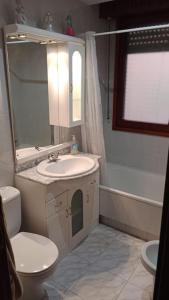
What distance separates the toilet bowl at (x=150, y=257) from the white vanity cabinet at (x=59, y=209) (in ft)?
2.38

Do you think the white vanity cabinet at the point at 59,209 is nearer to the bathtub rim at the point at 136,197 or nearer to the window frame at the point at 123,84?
the bathtub rim at the point at 136,197

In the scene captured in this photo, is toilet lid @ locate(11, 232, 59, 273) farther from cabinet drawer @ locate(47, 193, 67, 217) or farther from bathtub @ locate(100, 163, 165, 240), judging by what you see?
bathtub @ locate(100, 163, 165, 240)

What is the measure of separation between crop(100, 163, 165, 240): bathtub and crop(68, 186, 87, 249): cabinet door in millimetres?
332

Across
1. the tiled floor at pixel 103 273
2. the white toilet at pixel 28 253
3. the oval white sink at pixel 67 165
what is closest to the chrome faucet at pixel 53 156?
the oval white sink at pixel 67 165

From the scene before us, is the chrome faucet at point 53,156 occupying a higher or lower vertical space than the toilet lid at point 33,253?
higher

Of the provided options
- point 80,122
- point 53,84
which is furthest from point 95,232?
point 53,84

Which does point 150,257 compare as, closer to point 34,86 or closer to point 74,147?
point 74,147

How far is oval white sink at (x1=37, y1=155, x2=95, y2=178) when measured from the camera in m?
2.16

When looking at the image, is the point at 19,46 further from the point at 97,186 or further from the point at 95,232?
the point at 95,232

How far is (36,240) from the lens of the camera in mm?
1840

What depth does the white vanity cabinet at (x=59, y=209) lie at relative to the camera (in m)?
1.95

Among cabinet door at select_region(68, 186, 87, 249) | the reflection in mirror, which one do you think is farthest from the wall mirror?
cabinet door at select_region(68, 186, 87, 249)

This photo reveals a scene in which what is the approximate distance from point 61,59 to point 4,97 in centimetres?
69

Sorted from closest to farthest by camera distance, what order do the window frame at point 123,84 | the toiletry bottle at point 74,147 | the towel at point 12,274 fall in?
1. the towel at point 12,274
2. the toiletry bottle at point 74,147
3. the window frame at point 123,84
